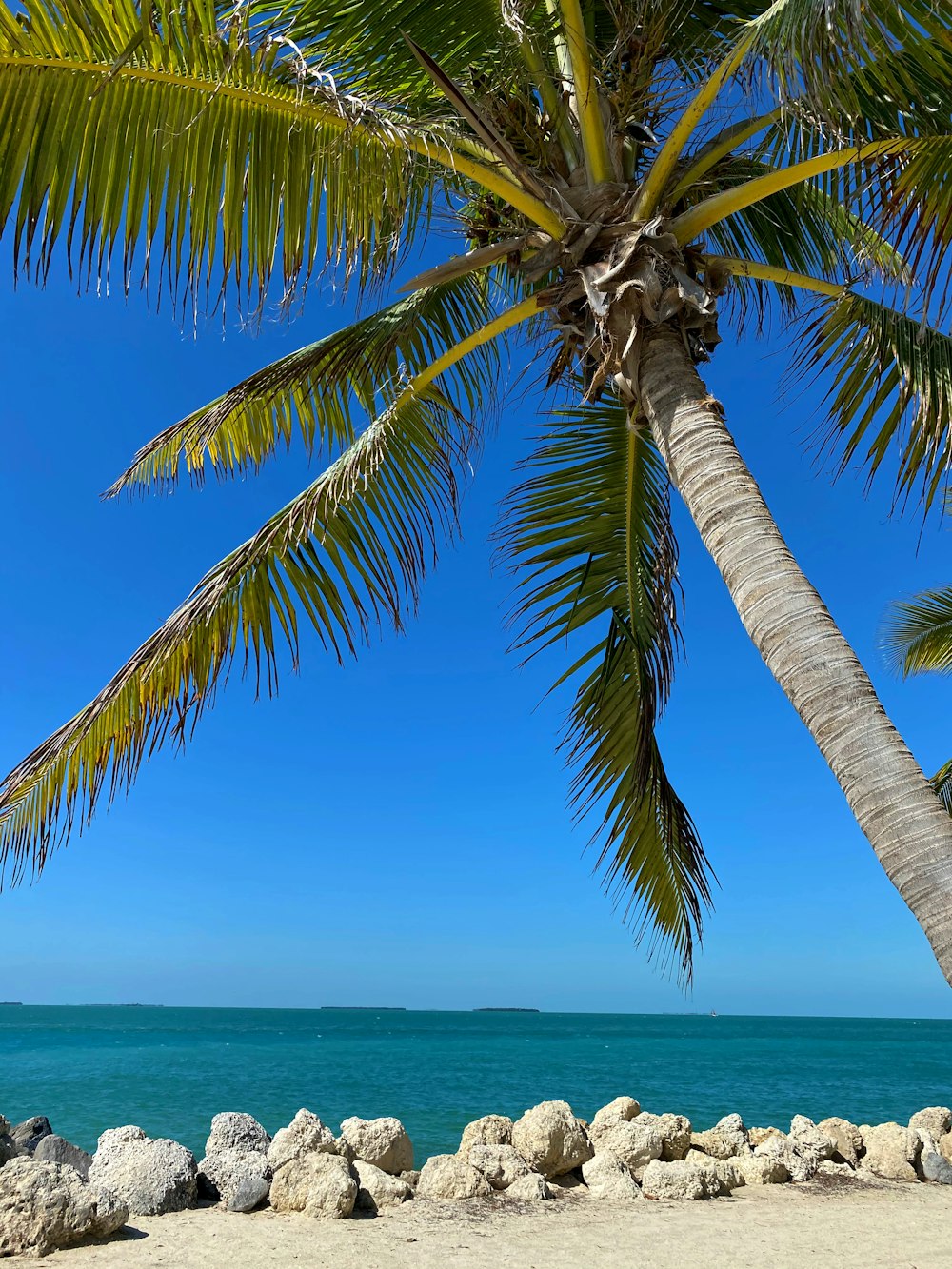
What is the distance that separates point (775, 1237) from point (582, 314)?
658 cm

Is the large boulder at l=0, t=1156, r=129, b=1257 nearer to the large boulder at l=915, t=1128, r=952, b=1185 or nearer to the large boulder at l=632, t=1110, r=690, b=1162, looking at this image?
the large boulder at l=632, t=1110, r=690, b=1162

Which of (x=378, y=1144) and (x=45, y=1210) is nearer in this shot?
(x=45, y=1210)

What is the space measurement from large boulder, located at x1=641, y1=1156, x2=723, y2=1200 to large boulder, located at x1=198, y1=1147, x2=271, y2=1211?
3.19 metres

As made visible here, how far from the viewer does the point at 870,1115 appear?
23172 mm

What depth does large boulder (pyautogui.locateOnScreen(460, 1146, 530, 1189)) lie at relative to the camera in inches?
309

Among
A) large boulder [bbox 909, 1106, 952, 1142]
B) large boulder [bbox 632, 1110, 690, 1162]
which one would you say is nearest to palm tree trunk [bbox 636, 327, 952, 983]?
large boulder [bbox 632, 1110, 690, 1162]

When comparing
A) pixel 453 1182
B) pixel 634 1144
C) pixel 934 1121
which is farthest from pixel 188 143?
pixel 934 1121

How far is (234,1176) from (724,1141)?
15.8 feet

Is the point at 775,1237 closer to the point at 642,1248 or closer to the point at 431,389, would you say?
the point at 642,1248

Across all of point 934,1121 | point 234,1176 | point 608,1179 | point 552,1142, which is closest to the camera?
point 234,1176

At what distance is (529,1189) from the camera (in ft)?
25.1

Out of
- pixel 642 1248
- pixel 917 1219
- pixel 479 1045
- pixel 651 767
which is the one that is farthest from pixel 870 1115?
pixel 479 1045

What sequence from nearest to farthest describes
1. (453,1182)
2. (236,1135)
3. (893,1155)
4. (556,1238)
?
(556,1238)
(453,1182)
(236,1135)
(893,1155)

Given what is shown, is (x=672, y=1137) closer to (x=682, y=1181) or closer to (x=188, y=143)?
(x=682, y=1181)
